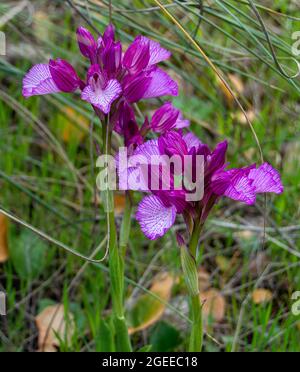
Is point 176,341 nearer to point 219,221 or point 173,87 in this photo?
point 219,221

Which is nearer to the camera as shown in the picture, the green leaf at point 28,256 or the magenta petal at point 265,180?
the magenta petal at point 265,180

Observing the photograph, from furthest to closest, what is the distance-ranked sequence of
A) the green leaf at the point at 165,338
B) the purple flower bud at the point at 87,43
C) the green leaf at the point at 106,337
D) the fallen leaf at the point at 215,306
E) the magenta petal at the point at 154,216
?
1. the fallen leaf at the point at 215,306
2. the green leaf at the point at 165,338
3. the green leaf at the point at 106,337
4. the purple flower bud at the point at 87,43
5. the magenta petal at the point at 154,216

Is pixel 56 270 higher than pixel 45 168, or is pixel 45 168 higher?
pixel 45 168

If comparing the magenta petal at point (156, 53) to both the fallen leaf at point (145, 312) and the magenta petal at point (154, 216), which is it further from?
the fallen leaf at point (145, 312)

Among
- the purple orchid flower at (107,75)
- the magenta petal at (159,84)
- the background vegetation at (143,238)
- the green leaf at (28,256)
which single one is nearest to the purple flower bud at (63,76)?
the purple orchid flower at (107,75)

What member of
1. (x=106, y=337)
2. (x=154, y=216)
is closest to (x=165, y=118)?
(x=154, y=216)
